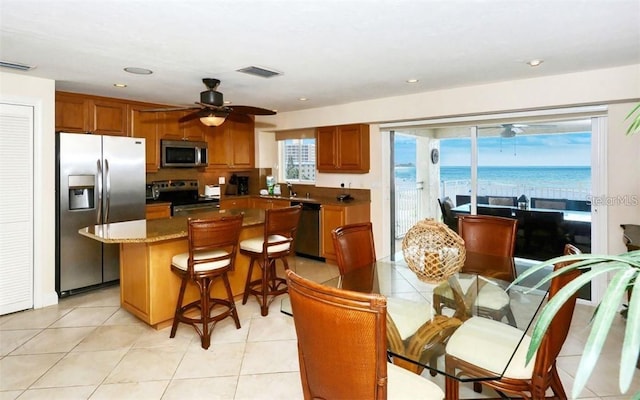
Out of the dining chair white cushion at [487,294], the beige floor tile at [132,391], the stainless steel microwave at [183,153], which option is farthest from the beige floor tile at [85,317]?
the dining chair white cushion at [487,294]

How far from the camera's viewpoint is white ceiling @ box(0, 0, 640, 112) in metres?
2.08

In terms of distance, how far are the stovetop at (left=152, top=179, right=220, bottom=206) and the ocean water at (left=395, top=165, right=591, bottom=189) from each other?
3520mm

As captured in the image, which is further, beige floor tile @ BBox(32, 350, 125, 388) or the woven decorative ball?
beige floor tile @ BBox(32, 350, 125, 388)

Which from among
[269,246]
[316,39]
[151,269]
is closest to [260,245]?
[269,246]

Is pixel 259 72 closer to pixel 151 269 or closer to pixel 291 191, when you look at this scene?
pixel 151 269

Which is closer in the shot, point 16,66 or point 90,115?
point 16,66

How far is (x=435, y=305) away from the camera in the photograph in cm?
225

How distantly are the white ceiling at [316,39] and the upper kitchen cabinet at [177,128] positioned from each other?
1.33 metres

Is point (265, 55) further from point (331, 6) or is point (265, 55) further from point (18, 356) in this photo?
point (18, 356)

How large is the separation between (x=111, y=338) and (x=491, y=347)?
9.42 ft

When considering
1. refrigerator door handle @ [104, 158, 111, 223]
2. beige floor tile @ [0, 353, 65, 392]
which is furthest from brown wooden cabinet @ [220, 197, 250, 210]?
beige floor tile @ [0, 353, 65, 392]

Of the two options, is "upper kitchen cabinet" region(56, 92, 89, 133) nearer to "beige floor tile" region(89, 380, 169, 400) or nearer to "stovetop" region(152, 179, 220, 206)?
"stovetop" region(152, 179, 220, 206)

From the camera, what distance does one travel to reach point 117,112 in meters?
4.71

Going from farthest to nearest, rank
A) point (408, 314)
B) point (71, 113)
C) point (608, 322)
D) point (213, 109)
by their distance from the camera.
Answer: point (71, 113) < point (213, 109) < point (408, 314) < point (608, 322)
